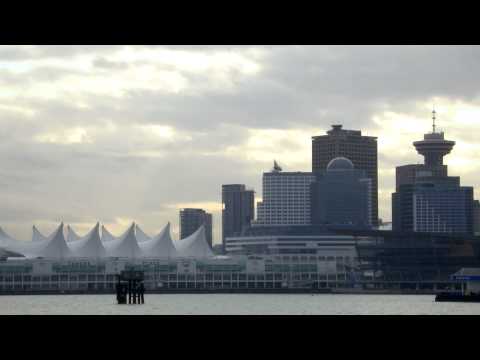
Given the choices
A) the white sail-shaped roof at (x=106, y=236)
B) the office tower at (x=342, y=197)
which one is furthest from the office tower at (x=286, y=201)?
the white sail-shaped roof at (x=106, y=236)

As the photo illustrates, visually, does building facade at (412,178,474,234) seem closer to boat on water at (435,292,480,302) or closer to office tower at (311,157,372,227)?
office tower at (311,157,372,227)

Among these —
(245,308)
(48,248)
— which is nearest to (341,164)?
(48,248)

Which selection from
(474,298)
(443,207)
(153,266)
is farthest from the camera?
(443,207)

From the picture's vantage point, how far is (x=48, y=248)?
113875 millimetres

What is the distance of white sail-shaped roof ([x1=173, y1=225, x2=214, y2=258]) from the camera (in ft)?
393

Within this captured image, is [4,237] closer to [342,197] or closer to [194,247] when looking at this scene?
[194,247]

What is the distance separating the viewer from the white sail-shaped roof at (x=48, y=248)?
113 meters

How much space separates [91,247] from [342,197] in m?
77.7

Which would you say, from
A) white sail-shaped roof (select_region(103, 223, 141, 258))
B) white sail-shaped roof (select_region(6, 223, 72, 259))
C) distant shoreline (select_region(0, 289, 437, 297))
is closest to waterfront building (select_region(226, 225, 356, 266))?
distant shoreline (select_region(0, 289, 437, 297))
